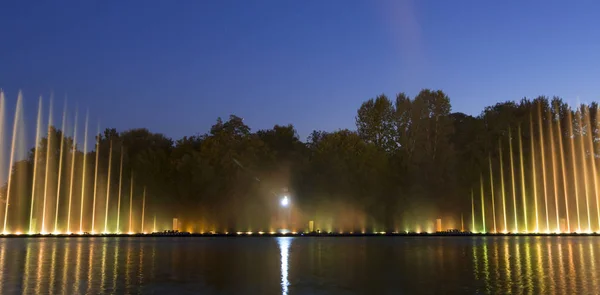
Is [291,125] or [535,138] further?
[291,125]

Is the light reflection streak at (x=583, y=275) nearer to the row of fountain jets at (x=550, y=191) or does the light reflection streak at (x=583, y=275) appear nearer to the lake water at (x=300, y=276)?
the lake water at (x=300, y=276)

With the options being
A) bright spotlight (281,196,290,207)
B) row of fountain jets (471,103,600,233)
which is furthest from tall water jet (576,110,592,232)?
bright spotlight (281,196,290,207)

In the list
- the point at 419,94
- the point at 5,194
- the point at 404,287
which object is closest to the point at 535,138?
the point at 419,94

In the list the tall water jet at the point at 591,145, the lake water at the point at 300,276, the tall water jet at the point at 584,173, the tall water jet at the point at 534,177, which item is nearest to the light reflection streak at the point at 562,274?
the lake water at the point at 300,276

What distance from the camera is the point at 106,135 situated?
215 feet

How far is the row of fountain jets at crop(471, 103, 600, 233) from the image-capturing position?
5094 cm

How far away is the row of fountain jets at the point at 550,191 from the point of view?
50938mm

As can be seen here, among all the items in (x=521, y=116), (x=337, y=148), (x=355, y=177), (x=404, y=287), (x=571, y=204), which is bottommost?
(x=404, y=287)

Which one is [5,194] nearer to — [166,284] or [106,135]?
[106,135]

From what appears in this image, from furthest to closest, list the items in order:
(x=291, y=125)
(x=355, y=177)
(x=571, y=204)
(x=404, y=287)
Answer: (x=291, y=125) → (x=355, y=177) → (x=571, y=204) → (x=404, y=287)

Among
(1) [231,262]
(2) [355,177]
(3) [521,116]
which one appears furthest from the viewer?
(3) [521,116]

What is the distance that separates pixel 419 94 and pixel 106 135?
41487 millimetres

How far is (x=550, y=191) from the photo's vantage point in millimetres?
52594

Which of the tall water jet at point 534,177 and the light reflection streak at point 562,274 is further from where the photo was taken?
the tall water jet at point 534,177
